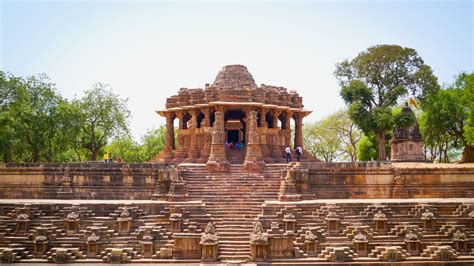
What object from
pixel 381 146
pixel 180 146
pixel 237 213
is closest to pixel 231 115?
pixel 180 146

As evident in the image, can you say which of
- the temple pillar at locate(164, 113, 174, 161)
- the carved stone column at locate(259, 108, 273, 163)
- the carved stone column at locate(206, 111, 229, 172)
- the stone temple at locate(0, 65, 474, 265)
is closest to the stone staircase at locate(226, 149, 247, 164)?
the stone temple at locate(0, 65, 474, 265)

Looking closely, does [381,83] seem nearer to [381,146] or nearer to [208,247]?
[381,146]

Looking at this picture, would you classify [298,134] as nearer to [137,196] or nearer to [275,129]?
[275,129]

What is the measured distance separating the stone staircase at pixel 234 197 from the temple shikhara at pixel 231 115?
2.13 metres

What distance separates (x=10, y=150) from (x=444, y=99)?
2996 centimetres

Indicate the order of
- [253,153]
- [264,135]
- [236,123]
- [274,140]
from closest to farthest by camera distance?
1. [253,153]
2. [264,135]
3. [274,140]
4. [236,123]

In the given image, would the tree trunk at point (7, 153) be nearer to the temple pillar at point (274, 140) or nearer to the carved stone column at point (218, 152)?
the carved stone column at point (218, 152)

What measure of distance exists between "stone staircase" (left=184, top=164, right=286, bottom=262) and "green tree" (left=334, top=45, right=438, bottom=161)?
37.9 feet

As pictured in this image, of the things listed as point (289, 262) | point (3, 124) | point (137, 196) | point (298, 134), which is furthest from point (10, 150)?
point (289, 262)

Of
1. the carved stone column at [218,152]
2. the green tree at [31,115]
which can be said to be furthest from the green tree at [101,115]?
the carved stone column at [218,152]

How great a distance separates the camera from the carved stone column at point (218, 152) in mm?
20625

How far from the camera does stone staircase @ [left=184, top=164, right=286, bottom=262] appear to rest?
15.4 metres

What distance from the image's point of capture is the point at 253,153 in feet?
69.0

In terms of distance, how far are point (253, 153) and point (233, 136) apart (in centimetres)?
736
